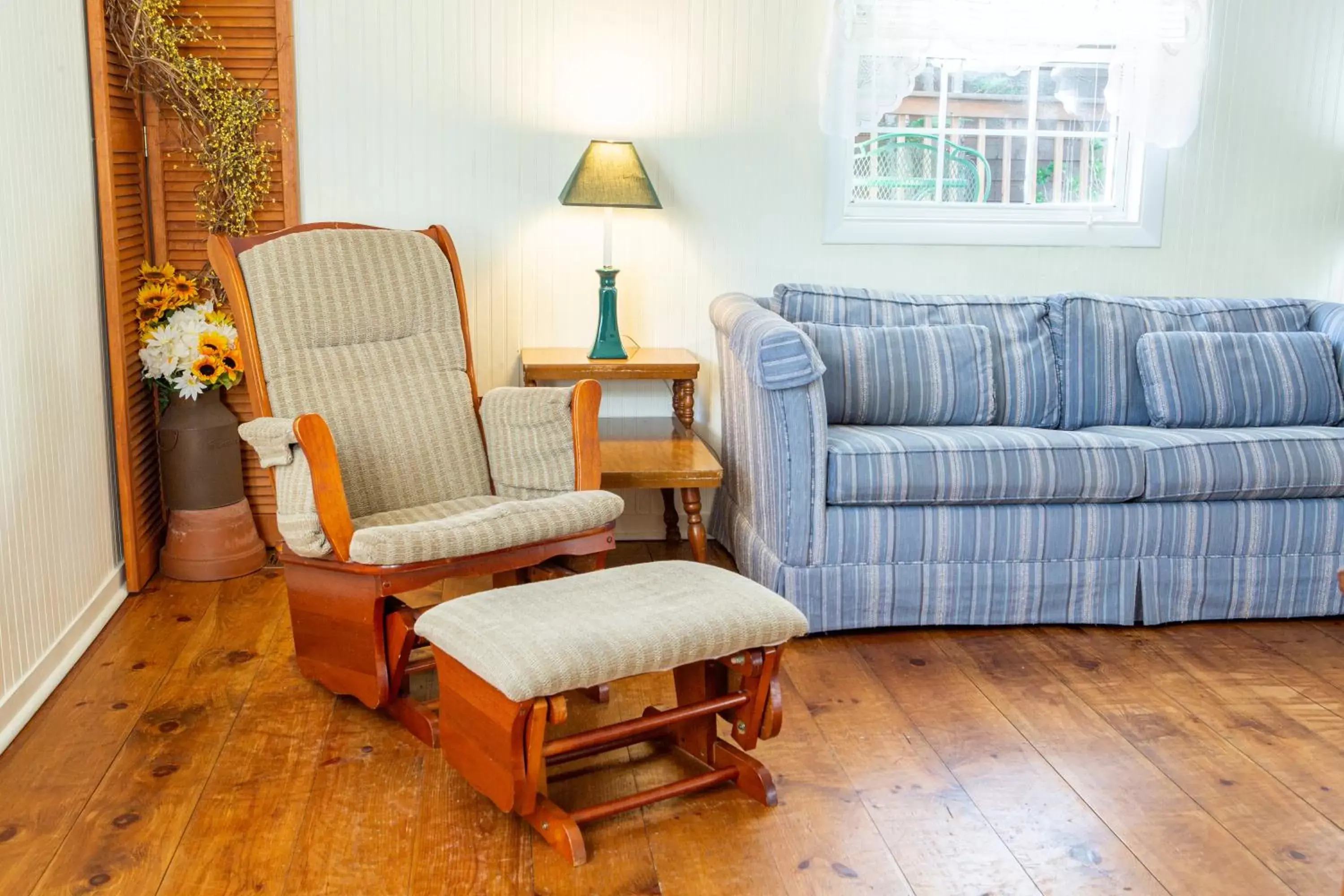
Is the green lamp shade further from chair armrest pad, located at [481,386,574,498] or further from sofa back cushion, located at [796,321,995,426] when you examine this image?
chair armrest pad, located at [481,386,574,498]

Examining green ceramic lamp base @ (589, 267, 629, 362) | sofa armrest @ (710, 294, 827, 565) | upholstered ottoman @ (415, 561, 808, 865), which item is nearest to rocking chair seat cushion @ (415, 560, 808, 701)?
upholstered ottoman @ (415, 561, 808, 865)

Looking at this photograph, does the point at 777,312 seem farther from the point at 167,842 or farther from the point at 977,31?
the point at 167,842

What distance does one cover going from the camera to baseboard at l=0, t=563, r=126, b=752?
97.2 inches

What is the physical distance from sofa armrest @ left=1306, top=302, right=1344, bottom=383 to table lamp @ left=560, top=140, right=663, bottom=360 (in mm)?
1954

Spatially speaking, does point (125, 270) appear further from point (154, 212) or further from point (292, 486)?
point (292, 486)

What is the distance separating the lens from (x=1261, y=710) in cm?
268

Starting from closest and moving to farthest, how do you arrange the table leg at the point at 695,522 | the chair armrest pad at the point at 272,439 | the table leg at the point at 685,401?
the chair armrest pad at the point at 272,439 → the table leg at the point at 695,522 → the table leg at the point at 685,401

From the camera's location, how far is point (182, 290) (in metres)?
3.46

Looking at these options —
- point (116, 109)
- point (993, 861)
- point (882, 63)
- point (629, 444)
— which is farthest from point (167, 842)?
point (882, 63)

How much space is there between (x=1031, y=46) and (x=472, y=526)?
2411 mm

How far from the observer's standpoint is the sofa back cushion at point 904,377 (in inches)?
134

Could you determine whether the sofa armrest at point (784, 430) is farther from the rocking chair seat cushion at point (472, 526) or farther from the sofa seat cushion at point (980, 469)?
the rocking chair seat cushion at point (472, 526)

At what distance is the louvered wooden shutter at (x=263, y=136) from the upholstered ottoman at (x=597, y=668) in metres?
1.68

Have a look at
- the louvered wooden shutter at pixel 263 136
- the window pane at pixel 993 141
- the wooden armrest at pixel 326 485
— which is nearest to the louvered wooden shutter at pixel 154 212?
the louvered wooden shutter at pixel 263 136
